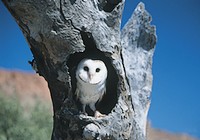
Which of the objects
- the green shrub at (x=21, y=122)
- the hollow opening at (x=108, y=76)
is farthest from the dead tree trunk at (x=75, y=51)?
the green shrub at (x=21, y=122)

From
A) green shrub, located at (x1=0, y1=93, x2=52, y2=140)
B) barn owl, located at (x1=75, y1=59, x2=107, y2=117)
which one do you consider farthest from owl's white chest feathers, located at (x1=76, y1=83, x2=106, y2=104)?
green shrub, located at (x1=0, y1=93, x2=52, y2=140)

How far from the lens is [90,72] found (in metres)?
3.27

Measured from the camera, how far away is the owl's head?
10.7 ft

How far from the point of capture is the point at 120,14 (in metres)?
3.40

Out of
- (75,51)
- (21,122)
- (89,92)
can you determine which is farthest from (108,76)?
(21,122)

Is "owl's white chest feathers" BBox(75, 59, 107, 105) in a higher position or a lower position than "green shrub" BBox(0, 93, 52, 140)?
lower

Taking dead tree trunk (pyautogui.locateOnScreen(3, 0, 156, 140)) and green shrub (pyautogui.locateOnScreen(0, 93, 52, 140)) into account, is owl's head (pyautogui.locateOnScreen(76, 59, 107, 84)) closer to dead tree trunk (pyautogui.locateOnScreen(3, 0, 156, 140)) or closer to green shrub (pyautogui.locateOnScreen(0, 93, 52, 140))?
dead tree trunk (pyautogui.locateOnScreen(3, 0, 156, 140))

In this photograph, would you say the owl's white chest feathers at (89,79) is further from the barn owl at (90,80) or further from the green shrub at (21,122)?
the green shrub at (21,122)

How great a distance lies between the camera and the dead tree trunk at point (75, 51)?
3.16m

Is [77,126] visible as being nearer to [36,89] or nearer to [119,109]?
[119,109]

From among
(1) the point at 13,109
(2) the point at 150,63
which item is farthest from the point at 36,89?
(2) the point at 150,63

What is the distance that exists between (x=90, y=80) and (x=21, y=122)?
554 centimetres

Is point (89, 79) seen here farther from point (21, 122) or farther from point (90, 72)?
point (21, 122)

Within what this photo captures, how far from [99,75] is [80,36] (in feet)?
1.16
